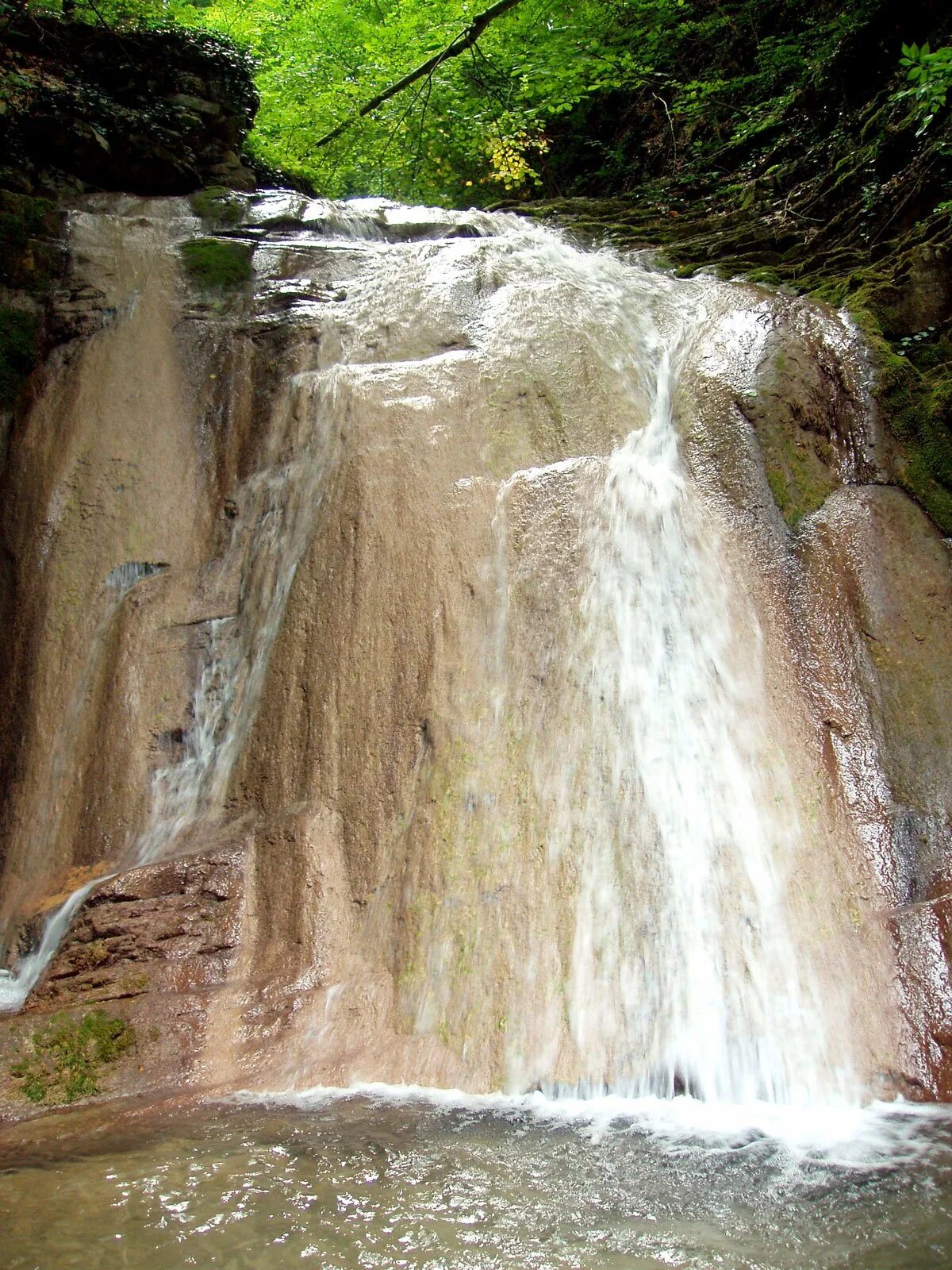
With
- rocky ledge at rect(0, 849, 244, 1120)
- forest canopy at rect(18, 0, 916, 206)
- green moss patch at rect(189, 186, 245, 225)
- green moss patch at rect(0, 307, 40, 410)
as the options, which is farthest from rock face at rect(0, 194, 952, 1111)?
forest canopy at rect(18, 0, 916, 206)

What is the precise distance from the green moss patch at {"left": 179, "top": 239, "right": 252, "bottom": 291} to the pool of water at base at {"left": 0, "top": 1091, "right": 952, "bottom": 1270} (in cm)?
682

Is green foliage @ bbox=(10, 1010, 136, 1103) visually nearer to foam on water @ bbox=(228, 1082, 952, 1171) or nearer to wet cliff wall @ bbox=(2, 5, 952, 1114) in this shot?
wet cliff wall @ bbox=(2, 5, 952, 1114)

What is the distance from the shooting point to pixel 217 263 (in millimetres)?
8469

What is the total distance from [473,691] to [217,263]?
5.29 meters

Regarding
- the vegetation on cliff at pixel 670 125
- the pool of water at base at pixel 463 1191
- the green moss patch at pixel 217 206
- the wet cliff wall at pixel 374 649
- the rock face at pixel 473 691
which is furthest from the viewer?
the green moss patch at pixel 217 206

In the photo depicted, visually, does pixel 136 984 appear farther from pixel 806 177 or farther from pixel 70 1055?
pixel 806 177

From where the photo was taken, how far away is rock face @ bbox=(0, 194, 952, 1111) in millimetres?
4555

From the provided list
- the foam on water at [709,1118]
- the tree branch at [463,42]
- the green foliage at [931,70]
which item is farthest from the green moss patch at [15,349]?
the green foliage at [931,70]

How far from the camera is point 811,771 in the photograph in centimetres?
515

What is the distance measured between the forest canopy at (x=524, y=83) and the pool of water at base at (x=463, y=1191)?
36.4ft

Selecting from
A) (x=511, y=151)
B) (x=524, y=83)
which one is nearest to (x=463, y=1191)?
(x=511, y=151)

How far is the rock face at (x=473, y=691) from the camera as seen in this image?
179 inches

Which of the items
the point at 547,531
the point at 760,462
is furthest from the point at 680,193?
the point at 547,531

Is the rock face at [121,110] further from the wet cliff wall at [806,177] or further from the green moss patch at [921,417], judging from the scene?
the green moss patch at [921,417]
